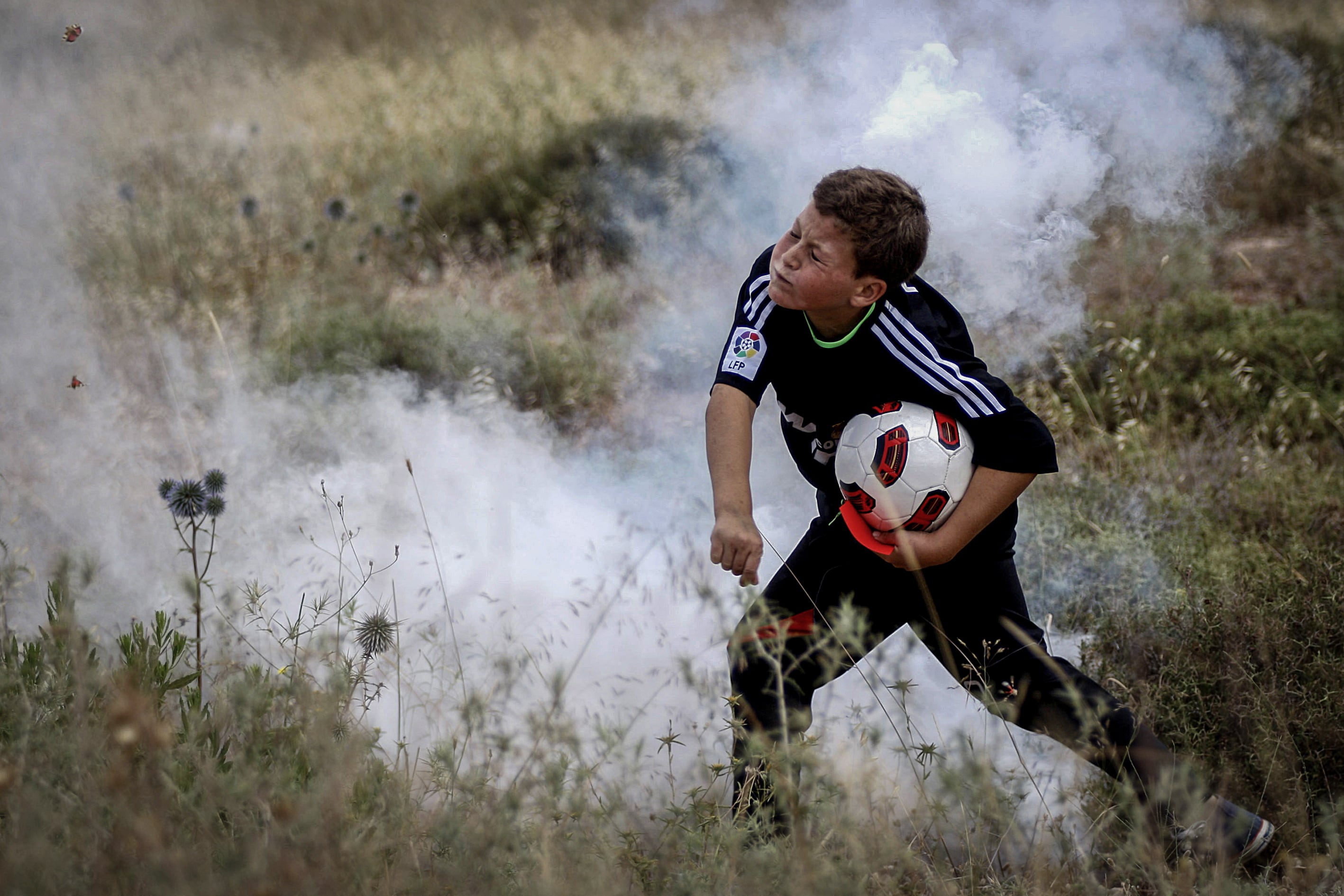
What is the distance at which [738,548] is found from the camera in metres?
2.05

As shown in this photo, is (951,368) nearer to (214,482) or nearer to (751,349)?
(751,349)

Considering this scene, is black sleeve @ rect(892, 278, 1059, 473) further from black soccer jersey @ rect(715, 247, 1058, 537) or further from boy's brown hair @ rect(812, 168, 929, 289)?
boy's brown hair @ rect(812, 168, 929, 289)

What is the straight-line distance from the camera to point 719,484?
2.17 meters

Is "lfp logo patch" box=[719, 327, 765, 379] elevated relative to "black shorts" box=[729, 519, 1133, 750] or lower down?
elevated

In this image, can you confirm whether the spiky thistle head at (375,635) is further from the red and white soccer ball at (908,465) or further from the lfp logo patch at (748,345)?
the red and white soccer ball at (908,465)

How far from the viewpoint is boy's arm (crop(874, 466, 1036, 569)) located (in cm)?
214

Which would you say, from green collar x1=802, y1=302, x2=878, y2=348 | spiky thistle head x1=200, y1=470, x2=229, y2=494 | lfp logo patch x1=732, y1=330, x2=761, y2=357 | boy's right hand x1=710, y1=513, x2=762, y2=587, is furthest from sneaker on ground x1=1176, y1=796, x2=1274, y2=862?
spiky thistle head x1=200, y1=470, x2=229, y2=494

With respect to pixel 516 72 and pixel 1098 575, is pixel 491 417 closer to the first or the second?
pixel 1098 575

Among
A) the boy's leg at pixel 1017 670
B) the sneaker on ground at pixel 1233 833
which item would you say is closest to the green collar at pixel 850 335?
the boy's leg at pixel 1017 670

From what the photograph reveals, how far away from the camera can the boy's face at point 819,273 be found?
2.13 m

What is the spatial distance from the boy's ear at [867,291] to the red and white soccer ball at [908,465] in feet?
0.69

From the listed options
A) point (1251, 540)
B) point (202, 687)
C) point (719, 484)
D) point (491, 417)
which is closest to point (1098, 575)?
point (1251, 540)

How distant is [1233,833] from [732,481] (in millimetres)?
1206

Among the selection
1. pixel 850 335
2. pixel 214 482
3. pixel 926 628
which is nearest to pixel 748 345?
pixel 850 335
